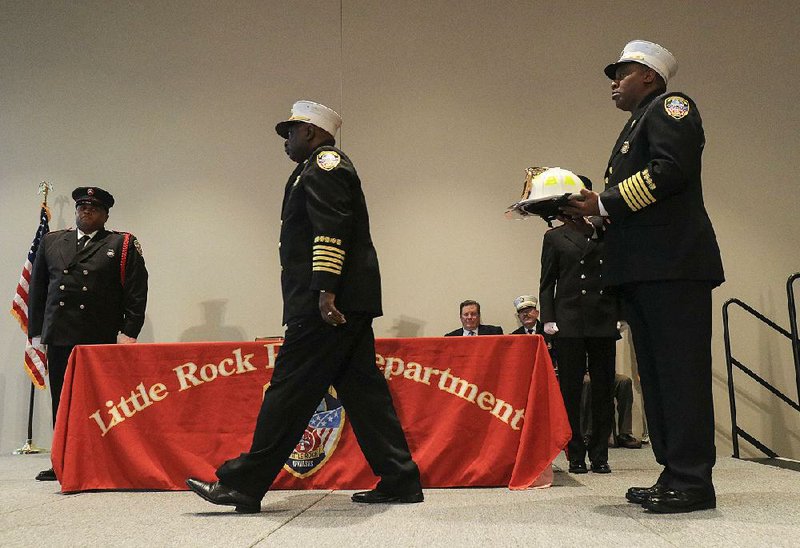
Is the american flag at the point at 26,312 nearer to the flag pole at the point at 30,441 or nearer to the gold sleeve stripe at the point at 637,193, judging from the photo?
the flag pole at the point at 30,441

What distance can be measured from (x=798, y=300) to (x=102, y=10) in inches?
256

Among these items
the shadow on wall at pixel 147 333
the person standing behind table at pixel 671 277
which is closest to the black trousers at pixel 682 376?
the person standing behind table at pixel 671 277

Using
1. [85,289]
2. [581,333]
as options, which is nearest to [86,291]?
[85,289]

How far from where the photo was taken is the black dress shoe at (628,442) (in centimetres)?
532

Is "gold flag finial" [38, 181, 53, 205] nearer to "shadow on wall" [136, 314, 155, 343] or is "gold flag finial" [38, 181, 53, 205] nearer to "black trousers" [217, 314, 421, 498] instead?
"shadow on wall" [136, 314, 155, 343]

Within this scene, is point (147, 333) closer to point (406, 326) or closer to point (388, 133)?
point (406, 326)

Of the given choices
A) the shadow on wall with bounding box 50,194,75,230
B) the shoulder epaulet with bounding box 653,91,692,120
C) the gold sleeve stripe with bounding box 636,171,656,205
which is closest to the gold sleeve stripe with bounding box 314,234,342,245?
the gold sleeve stripe with bounding box 636,171,656,205

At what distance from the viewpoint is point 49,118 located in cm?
630

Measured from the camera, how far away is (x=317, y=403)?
261 centimetres

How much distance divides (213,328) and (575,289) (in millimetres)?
3317

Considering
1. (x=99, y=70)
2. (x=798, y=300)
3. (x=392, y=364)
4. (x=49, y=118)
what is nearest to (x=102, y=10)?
(x=99, y=70)

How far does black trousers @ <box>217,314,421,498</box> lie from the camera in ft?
8.18

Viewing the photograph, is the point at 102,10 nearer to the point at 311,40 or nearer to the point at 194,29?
the point at 194,29

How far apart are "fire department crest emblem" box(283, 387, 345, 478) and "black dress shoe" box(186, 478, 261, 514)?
70 centimetres
